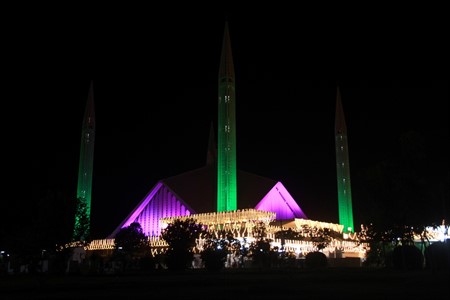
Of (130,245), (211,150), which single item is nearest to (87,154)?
(130,245)

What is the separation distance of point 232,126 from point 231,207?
24.5ft

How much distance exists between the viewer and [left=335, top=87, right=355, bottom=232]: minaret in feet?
184

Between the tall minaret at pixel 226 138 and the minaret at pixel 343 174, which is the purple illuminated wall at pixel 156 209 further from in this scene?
the minaret at pixel 343 174

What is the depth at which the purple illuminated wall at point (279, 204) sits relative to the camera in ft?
171

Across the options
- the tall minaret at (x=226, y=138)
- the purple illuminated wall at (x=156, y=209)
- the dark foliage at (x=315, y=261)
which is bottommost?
the dark foliage at (x=315, y=261)

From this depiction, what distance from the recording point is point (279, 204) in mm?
54688

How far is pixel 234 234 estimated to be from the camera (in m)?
39.0

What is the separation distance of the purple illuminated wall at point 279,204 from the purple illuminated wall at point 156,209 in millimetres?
8549

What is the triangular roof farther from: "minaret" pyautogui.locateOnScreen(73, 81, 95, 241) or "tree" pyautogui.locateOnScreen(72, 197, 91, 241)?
"tree" pyautogui.locateOnScreen(72, 197, 91, 241)

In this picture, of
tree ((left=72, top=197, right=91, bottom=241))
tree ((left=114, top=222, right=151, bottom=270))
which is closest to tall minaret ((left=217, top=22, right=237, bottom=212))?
tree ((left=114, top=222, right=151, bottom=270))

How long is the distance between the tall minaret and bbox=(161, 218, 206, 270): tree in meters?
4.60

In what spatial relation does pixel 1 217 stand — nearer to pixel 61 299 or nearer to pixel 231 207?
pixel 231 207

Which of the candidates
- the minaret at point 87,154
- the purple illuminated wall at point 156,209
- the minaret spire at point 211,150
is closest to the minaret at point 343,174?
the purple illuminated wall at point 156,209

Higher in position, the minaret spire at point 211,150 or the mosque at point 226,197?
the minaret spire at point 211,150
